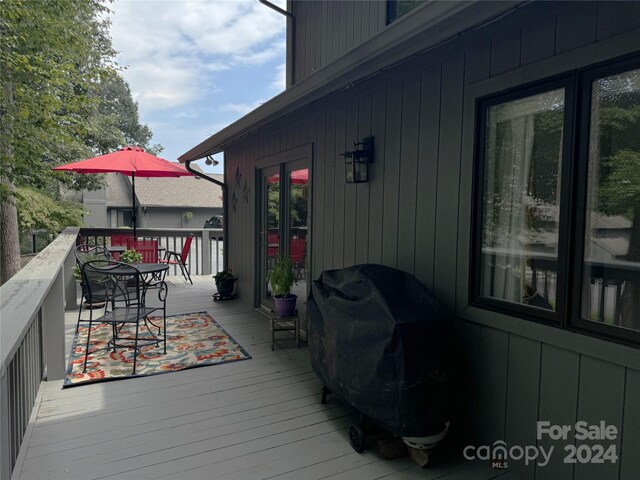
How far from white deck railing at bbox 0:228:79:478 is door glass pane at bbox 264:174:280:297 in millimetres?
2179

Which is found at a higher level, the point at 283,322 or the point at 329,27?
the point at 329,27

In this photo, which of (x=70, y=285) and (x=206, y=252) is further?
(x=206, y=252)

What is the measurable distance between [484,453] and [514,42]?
214cm

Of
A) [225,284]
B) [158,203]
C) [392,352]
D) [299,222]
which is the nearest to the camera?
[392,352]

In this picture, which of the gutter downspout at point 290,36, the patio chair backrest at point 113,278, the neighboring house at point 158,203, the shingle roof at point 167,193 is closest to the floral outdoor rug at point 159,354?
the patio chair backrest at point 113,278

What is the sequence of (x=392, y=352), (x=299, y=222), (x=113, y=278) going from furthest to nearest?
(x=299, y=222)
(x=113, y=278)
(x=392, y=352)

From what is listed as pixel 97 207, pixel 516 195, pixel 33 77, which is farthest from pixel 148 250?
pixel 97 207

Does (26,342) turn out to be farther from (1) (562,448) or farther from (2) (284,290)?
(1) (562,448)

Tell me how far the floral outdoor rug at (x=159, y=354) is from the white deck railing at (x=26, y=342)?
0.28 meters

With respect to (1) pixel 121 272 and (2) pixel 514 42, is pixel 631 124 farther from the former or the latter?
(1) pixel 121 272

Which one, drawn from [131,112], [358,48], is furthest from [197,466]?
[131,112]

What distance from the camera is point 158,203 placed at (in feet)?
67.5

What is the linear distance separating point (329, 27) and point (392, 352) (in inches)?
140

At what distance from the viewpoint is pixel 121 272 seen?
3.52 metres
